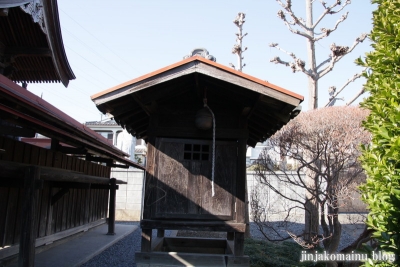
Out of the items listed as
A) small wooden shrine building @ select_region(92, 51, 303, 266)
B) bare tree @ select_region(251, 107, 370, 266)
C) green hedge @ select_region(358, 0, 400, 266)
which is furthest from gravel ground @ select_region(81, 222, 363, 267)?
green hedge @ select_region(358, 0, 400, 266)

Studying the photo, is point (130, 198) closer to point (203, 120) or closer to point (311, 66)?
point (311, 66)

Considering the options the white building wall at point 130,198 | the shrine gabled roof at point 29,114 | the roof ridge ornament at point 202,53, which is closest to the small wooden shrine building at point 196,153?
the roof ridge ornament at point 202,53

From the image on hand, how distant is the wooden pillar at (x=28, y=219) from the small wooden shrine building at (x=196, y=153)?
1259mm

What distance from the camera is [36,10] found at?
17.4ft

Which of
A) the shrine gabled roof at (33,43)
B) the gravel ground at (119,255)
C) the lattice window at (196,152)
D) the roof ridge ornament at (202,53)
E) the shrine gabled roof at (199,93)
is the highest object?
the shrine gabled roof at (33,43)

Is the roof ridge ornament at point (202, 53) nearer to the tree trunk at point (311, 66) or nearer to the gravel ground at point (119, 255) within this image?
the gravel ground at point (119, 255)

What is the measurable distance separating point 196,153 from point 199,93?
0.89 m

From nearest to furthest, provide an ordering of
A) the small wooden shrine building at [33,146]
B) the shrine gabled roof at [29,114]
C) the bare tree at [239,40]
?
the shrine gabled roof at [29,114]
the small wooden shrine building at [33,146]
the bare tree at [239,40]

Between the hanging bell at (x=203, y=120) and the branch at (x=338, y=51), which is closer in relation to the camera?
the hanging bell at (x=203, y=120)

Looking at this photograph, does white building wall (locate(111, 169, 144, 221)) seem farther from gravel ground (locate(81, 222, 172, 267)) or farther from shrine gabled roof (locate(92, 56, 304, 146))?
shrine gabled roof (locate(92, 56, 304, 146))

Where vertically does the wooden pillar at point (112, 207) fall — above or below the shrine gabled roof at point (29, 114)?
below

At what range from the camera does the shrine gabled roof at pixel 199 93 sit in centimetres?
435

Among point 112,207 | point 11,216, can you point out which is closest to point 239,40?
point 112,207

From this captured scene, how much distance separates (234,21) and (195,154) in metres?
10.4
